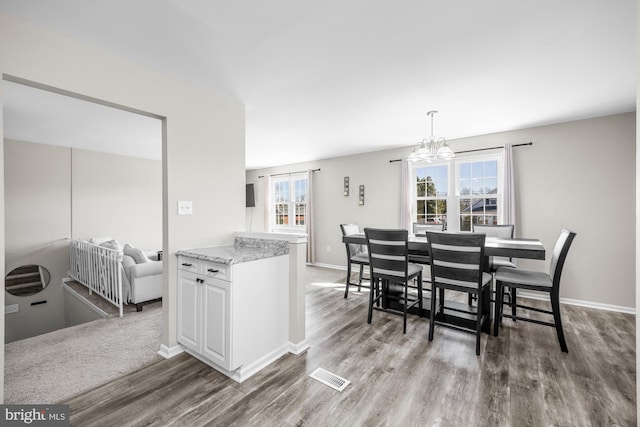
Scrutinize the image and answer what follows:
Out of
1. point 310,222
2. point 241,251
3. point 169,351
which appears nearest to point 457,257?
point 241,251

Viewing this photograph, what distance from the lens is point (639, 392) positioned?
1.26 m

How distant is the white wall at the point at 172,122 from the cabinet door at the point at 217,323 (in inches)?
17.9

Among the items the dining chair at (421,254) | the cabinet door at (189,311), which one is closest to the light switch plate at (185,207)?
the cabinet door at (189,311)

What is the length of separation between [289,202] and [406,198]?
9.86 ft

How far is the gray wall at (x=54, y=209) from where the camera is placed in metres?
4.26

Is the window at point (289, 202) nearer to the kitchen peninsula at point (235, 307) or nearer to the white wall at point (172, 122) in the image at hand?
the white wall at point (172, 122)

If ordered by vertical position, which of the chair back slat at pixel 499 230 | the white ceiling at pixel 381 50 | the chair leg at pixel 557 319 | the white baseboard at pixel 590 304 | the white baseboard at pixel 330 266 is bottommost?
the white baseboard at pixel 590 304

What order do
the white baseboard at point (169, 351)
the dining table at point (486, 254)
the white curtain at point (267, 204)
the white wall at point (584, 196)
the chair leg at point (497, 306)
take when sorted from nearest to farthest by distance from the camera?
the white baseboard at point (169, 351) → the dining table at point (486, 254) → the chair leg at point (497, 306) → the white wall at point (584, 196) → the white curtain at point (267, 204)

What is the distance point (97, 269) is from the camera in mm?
3881

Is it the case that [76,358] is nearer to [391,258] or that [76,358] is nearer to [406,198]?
[391,258]

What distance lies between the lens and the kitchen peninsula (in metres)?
1.95

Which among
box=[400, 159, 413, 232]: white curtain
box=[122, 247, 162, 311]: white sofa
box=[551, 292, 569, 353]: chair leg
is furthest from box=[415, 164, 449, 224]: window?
box=[122, 247, 162, 311]: white sofa

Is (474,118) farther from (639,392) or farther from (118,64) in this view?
(118,64)

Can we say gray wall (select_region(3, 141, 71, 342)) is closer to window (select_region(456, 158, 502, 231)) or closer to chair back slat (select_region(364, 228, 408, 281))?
chair back slat (select_region(364, 228, 408, 281))
